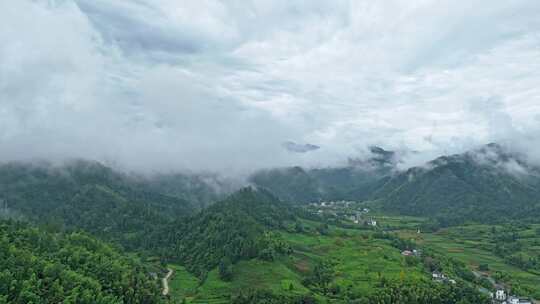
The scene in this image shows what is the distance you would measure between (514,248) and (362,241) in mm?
66601

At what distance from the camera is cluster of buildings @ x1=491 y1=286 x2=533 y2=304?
4685 inches

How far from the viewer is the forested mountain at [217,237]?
141500mm

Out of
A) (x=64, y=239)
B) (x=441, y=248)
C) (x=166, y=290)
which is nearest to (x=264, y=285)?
(x=166, y=290)

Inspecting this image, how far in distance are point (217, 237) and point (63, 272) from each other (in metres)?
68.8

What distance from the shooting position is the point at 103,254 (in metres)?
115

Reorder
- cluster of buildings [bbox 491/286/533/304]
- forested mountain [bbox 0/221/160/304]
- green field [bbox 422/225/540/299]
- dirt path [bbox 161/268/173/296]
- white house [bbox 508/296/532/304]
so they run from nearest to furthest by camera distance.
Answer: forested mountain [bbox 0/221/160/304] < dirt path [bbox 161/268/173/296] < white house [bbox 508/296/532/304] < cluster of buildings [bbox 491/286/533/304] < green field [bbox 422/225/540/299]

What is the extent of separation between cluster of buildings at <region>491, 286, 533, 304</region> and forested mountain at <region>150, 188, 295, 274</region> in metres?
64.3

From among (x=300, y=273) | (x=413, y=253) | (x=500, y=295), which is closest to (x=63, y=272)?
(x=300, y=273)

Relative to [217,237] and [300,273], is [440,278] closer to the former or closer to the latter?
[300,273]

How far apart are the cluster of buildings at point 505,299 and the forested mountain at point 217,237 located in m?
64.3

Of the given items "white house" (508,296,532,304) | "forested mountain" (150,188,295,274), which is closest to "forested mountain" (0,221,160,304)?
"forested mountain" (150,188,295,274)

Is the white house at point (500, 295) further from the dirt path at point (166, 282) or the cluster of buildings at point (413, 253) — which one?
the dirt path at point (166, 282)

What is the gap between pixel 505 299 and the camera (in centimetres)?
12212

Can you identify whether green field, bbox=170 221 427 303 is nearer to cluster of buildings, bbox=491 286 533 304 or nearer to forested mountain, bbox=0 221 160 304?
forested mountain, bbox=0 221 160 304
